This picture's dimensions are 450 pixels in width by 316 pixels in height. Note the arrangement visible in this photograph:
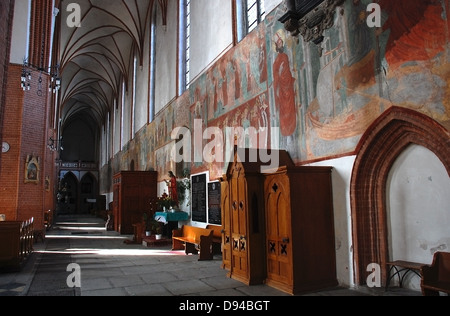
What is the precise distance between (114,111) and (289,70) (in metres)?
28.7

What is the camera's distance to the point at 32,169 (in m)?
13.4

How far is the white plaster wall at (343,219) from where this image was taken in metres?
6.15

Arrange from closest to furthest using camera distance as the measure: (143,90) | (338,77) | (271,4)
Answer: (338,77) → (271,4) → (143,90)

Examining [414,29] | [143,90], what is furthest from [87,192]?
[414,29]

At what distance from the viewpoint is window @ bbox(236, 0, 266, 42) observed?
9785mm

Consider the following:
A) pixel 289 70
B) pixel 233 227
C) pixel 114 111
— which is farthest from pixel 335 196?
pixel 114 111

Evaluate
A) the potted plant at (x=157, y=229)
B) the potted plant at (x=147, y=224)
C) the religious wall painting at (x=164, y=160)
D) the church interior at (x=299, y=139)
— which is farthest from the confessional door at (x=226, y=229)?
the religious wall painting at (x=164, y=160)

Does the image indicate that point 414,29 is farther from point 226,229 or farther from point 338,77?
point 226,229

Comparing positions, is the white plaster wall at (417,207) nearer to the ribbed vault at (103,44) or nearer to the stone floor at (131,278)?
the stone floor at (131,278)

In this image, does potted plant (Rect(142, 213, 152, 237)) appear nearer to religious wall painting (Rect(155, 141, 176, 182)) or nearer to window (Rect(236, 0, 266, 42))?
religious wall painting (Rect(155, 141, 176, 182))

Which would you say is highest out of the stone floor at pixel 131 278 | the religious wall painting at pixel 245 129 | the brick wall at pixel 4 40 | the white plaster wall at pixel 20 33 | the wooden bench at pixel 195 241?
the white plaster wall at pixel 20 33

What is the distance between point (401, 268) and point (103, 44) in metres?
26.0

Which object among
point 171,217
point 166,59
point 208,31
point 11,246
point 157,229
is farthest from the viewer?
point 166,59

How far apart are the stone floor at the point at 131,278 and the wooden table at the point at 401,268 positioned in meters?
0.22
